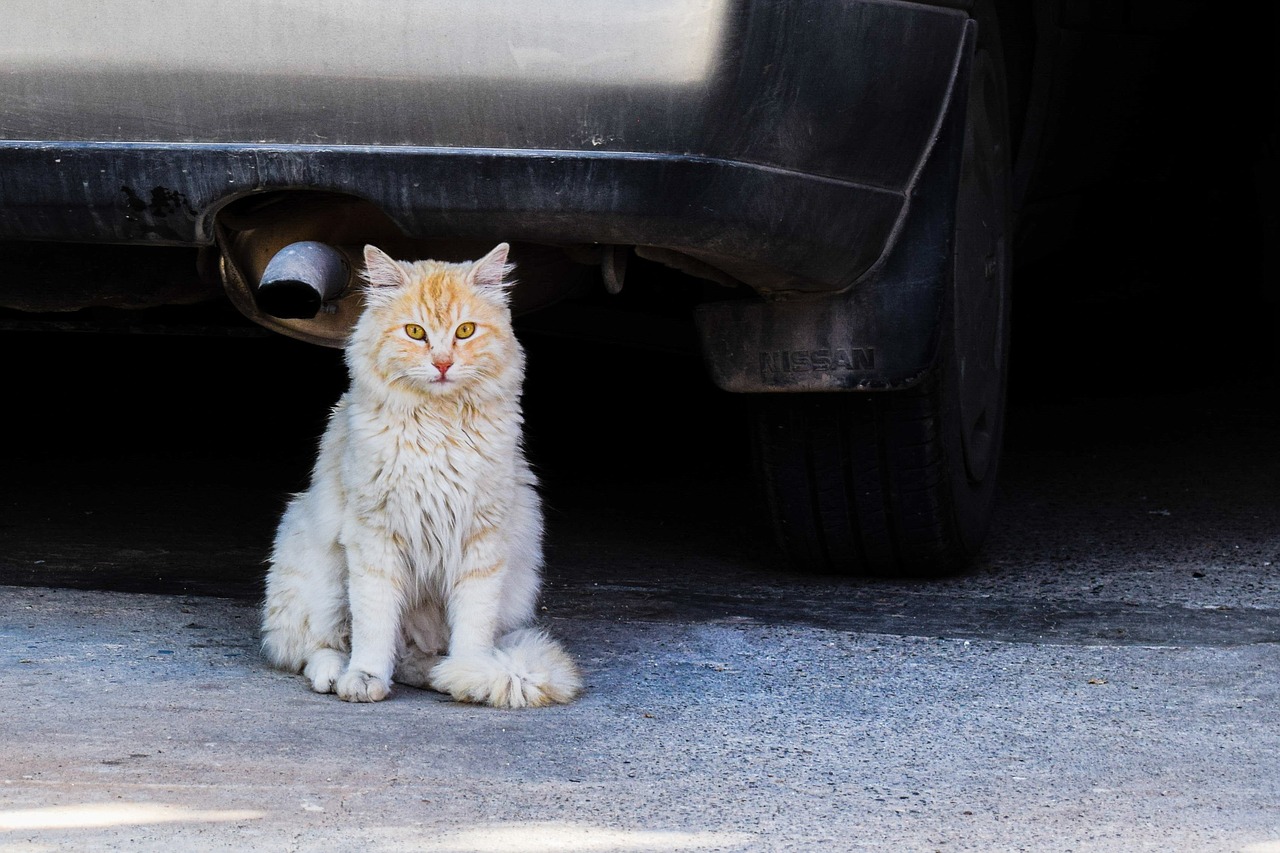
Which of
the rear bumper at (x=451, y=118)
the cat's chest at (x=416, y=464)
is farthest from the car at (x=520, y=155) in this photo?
the cat's chest at (x=416, y=464)

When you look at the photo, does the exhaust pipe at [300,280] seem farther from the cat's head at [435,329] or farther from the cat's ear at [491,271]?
the cat's ear at [491,271]

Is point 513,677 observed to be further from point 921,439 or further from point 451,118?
point 921,439

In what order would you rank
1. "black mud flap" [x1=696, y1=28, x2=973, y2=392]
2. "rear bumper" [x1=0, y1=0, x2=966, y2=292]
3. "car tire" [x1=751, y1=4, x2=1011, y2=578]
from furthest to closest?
"car tire" [x1=751, y1=4, x2=1011, y2=578] < "black mud flap" [x1=696, y1=28, x2=973, y2=392] < "rear bumper" [x1=0, y1=0, x2=966, y2=292]

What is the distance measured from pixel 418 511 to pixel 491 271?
44 centimetres

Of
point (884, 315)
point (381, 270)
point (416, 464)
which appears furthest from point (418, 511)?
point (884, 315)

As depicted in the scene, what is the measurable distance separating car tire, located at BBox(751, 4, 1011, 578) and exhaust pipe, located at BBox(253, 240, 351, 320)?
3.24 ft

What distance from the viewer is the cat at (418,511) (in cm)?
242

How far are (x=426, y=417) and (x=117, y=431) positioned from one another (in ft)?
9.09

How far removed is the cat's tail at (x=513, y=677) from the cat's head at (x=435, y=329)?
0.46m

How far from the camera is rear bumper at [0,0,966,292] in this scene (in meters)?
2.12

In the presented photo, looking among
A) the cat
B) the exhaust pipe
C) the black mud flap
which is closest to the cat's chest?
the cat

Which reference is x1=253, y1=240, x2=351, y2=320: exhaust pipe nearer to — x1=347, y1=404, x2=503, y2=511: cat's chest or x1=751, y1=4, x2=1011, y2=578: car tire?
x1=347, y1=404, x2=503, y2=511: cat's chest

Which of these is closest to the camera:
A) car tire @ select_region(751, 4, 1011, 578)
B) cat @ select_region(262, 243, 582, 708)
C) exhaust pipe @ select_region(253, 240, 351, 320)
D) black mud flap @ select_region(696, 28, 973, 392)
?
exhaust pipe @ select_region(253, 240, 351, 320)

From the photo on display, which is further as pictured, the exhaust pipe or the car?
the exhaust pipe
